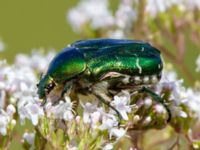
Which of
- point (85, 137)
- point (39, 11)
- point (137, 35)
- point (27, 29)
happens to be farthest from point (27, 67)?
point (39, 11)

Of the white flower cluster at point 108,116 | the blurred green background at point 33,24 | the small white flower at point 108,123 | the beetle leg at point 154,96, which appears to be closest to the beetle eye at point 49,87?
the white flower cluster at point 108,116

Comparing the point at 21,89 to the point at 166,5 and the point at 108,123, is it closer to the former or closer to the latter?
the point at 108,123

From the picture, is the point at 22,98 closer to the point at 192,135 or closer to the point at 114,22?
the point at 192,135

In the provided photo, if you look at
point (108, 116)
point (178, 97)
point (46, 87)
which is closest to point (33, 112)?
point (46, 87)

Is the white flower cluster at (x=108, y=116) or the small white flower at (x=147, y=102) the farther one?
the small white flower at (x=147, y=102)

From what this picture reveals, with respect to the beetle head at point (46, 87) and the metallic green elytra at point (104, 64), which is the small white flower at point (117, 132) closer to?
the metallic green elytra at point (104, 64)

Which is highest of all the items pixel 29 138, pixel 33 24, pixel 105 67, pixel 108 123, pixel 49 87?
pixel 105 67
